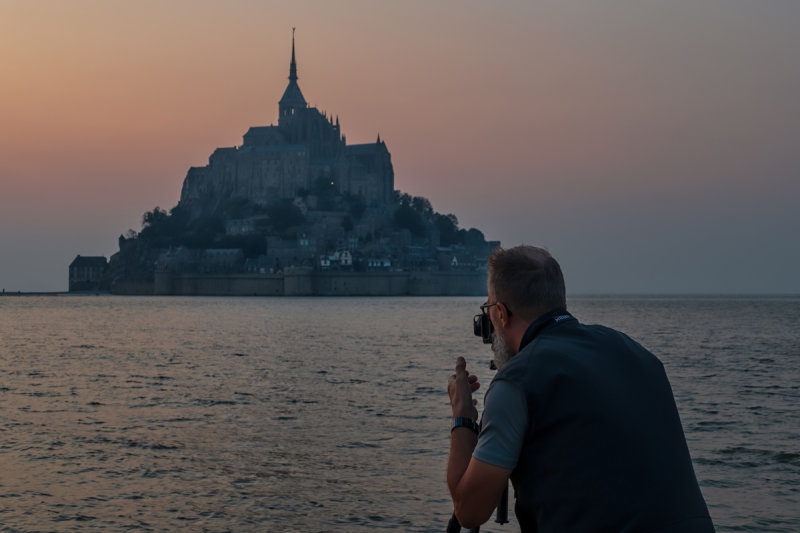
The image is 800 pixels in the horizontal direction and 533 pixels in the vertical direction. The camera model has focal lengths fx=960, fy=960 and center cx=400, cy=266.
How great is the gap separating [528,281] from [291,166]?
129 m

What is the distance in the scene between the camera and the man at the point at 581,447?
8.28 ft

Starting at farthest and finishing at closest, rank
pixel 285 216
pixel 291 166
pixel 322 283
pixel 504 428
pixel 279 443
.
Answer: pixel 291 166 → pixel 285 216 → pixel 322 283 → pixel 279 443 → pixel 504 428

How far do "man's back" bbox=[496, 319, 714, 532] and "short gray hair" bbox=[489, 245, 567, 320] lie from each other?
189 mm

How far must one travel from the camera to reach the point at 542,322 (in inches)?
108

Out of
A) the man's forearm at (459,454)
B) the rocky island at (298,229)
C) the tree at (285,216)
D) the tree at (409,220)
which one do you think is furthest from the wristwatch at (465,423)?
the tree at (409,220)

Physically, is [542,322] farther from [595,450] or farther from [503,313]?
[595,450]

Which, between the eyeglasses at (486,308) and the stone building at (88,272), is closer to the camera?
the eyeglasses at (486,308)

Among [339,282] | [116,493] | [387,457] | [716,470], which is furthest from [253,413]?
[339,282]

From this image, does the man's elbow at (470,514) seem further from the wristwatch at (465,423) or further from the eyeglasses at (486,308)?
the eyeglasses at (486,308)

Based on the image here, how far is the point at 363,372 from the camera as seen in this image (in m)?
23.5

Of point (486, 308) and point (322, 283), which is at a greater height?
point (322, 283)

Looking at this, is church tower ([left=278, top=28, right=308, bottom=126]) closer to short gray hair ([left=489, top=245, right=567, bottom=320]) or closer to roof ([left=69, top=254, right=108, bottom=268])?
roof ([left=69, top=254, right=108, bottom=268])

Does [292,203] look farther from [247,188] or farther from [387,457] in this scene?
[387,457]

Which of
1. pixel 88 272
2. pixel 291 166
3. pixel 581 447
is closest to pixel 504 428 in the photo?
pixel 581 447
